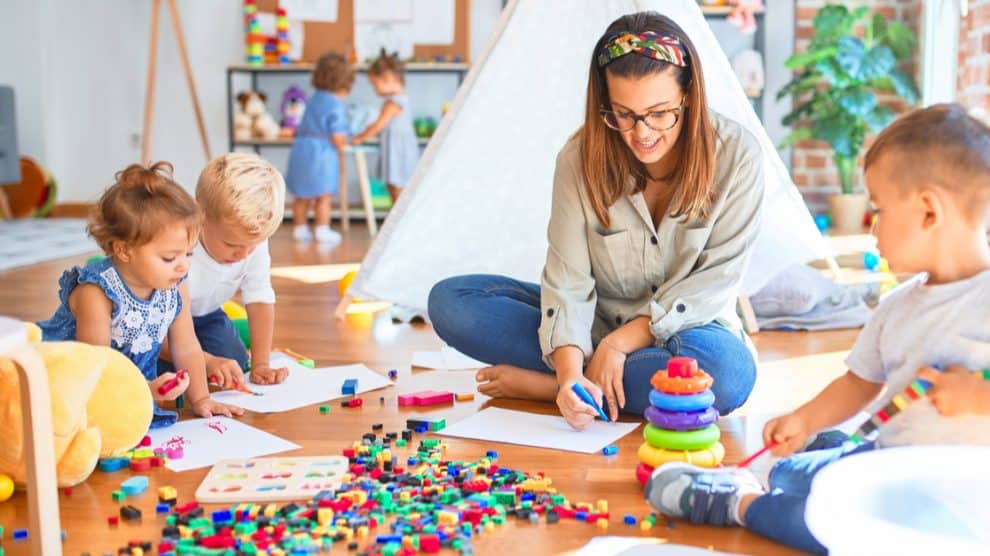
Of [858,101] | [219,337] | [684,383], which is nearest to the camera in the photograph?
[684,383]

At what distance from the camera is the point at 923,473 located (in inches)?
36.8

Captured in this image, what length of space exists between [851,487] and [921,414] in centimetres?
28

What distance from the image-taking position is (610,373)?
64.9 inches

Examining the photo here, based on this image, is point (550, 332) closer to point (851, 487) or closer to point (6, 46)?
point (851, 487)

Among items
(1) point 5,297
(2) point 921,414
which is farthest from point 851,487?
(1) point 5,297

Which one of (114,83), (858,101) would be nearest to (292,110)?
(114,83)

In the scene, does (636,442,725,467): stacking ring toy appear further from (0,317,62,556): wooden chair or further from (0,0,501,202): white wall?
(0,0,501,202): white wall

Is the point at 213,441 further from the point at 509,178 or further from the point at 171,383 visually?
the point at 509,178

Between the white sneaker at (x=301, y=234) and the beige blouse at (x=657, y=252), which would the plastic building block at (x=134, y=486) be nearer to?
the beige blouse at (x=657, y=252)

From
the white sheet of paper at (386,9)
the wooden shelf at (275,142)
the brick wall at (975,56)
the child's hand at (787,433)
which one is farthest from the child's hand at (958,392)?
the white sheet of paper at (386,9)

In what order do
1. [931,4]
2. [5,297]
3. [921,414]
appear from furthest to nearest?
1. [931,4]
2. [5,297]
3. [921,414]

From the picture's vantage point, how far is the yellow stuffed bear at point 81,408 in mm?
1350

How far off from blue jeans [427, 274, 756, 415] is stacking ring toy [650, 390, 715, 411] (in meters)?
0.25

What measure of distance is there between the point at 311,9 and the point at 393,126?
2.78 feet
